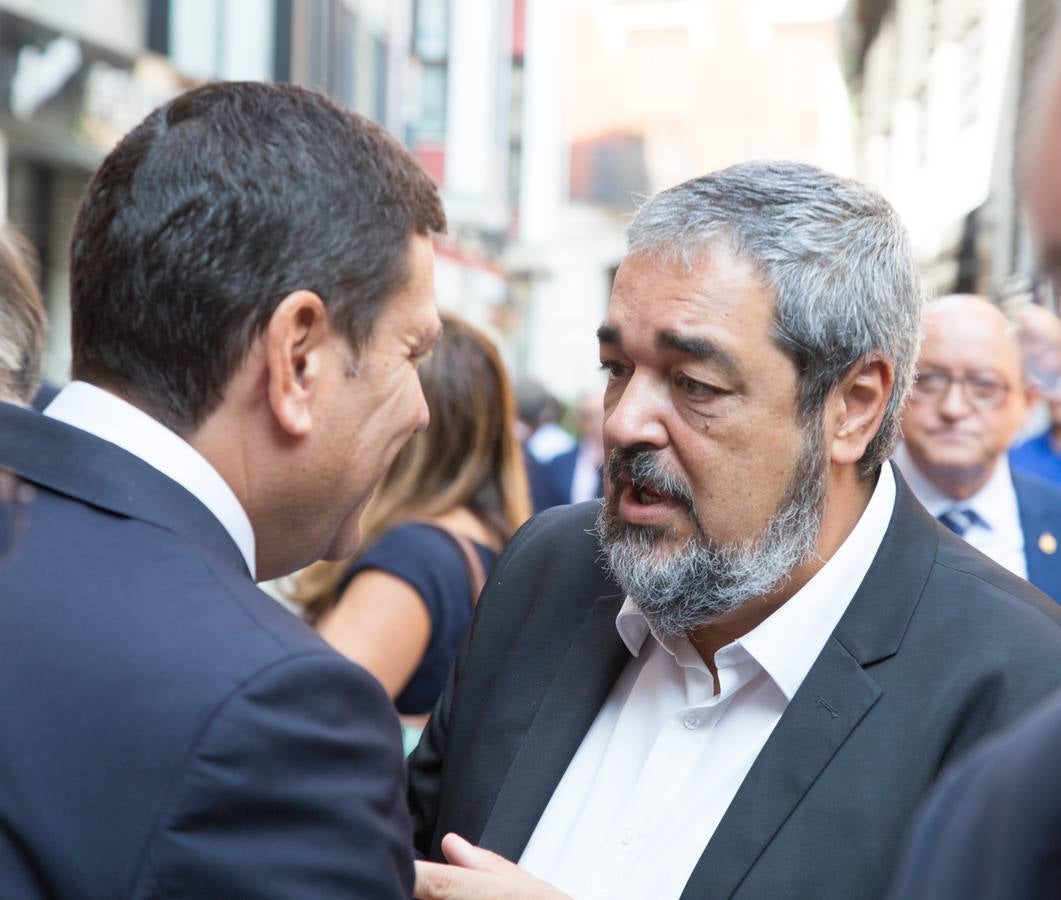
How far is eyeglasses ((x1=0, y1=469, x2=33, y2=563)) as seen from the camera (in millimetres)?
1387

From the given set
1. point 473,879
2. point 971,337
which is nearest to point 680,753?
point 473,879

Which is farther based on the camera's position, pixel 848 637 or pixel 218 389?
pixel 848 637

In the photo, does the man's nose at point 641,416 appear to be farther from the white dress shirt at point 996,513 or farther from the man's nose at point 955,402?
the man's nose at point 955,402

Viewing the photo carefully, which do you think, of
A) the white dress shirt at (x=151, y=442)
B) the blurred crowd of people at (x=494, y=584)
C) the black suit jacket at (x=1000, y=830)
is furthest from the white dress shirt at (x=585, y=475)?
the black suit jacket at (x=1000, y=830)

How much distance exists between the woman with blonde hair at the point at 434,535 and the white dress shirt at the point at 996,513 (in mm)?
1215

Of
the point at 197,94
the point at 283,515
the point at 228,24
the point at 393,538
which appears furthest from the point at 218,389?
the point at 228,24

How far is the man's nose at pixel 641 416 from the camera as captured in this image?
7.07 ft

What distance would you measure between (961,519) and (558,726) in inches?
86.2

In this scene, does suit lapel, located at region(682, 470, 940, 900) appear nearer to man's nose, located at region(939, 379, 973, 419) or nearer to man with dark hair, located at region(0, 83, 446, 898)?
man with dark hair, located at region(0, 83, 446, 898)

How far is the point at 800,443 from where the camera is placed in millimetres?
2127

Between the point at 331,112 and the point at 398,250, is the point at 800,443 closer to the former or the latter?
the point at 398,250

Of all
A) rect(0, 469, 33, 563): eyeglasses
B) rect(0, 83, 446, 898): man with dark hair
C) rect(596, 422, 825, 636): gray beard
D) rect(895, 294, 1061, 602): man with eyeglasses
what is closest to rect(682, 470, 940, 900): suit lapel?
rect(596, 422, 825, 636): gray beard

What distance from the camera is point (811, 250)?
2.09 m

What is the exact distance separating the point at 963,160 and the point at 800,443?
1342 cm
